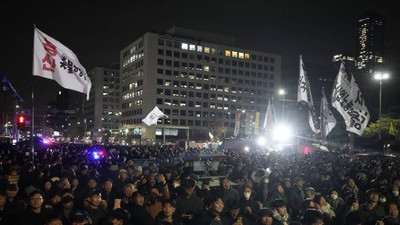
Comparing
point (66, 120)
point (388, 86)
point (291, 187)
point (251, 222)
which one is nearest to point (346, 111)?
point (291, 187)

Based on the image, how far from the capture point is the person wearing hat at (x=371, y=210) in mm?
7035

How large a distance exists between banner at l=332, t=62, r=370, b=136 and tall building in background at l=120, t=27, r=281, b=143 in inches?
2810

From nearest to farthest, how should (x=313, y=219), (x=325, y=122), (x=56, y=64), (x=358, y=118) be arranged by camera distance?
(x=313, y=219), (x=56, y=64), (x=358, y=118), (x=325, y=122)

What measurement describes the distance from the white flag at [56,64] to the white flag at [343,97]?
12149 millimetres

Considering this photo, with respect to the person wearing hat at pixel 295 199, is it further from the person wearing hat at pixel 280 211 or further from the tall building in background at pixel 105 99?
the tall building in background at pixel 105 99

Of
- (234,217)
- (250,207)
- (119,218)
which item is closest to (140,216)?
(119,218)

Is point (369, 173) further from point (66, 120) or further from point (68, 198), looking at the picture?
point (66, 120)

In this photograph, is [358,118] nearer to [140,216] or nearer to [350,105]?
[350,105]

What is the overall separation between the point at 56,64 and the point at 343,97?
44.3ft

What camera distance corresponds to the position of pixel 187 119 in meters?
99.0

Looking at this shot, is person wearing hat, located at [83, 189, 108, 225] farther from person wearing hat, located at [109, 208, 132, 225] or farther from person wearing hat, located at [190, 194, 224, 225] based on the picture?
person wearing hat, located at [190, 194, 224, 225]

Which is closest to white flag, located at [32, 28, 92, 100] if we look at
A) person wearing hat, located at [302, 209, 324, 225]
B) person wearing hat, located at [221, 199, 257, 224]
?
person wearing hat, located at [221, 199, 257, 224]

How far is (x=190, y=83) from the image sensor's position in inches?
3959

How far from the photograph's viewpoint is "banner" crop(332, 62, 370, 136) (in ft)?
57.6
